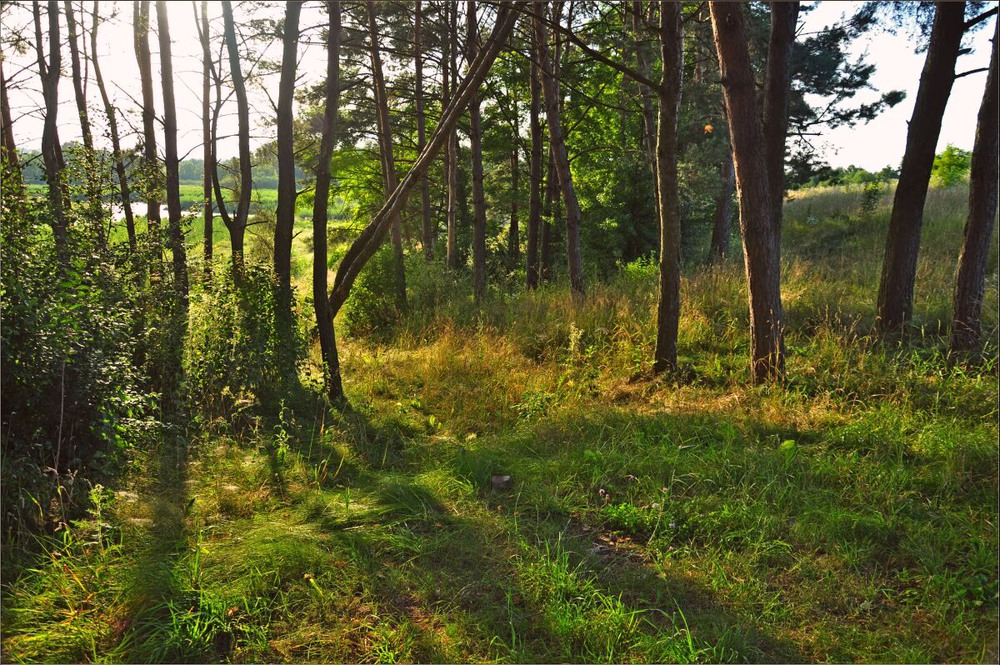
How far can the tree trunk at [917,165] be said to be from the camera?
6309mm

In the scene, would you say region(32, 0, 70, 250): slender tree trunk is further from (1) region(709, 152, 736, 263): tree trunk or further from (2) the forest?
(1) region(709, 152, 736, 263): tree trunk

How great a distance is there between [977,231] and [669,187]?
10.1ft

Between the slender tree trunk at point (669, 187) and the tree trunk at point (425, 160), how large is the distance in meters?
1.80

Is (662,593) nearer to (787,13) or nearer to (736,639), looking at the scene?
(736,639)

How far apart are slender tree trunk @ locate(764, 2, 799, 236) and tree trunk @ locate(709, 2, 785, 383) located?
117cm

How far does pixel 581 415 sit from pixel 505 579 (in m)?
2.85

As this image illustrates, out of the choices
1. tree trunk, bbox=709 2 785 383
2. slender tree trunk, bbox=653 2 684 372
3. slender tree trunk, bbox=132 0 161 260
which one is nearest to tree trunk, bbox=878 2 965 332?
tree trunk, bbox=709 2 785 383

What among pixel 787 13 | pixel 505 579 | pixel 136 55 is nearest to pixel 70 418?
pixel 505 579

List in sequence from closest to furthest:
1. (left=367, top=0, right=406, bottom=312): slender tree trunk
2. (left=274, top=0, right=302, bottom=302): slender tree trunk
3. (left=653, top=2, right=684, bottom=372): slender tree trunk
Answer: (left=653, top=2, right=684, bottom=372): slender tree trunk → (left=274, top=0, right=302, bottom=302): slender tree trunk → (left=367, top=0, right=406, bottom=312): slender tree trunk

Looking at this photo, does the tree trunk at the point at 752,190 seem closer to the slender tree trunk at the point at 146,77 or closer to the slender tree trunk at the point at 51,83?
the slender tree trunk at the point at 51,83

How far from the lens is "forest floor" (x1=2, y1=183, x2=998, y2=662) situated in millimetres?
2906

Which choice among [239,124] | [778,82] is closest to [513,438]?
[778,82]

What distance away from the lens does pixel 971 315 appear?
19.6 feet

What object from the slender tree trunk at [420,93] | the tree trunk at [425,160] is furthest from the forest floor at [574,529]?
the slender tree trunk at [420,93]
